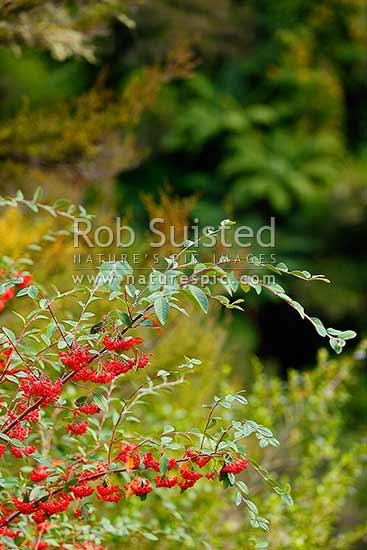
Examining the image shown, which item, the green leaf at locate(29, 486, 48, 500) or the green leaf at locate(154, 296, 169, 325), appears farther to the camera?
the green leaf at locate(29, 486, 48, 500)

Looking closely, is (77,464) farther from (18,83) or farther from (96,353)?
(18,83)

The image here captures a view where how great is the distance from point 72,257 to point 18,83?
5.49m

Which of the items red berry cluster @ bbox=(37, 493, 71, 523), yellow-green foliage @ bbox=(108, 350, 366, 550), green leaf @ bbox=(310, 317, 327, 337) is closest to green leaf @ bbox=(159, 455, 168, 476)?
red berry cluster @ bbox=(37, 493, 71, 523)

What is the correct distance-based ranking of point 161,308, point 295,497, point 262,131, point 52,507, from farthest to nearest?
point 262,131 → point 295,497 → point 52,507 → point 161,308

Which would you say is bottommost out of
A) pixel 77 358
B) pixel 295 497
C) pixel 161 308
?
pixel 295 497

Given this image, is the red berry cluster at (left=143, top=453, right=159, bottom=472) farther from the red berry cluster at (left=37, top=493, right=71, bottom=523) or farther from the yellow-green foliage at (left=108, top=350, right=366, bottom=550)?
the yellow-green foliage at (left=108, top=350, right=366, bottom=550)

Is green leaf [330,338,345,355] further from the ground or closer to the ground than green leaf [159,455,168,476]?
further from the ground

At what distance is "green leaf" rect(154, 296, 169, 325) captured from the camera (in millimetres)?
987

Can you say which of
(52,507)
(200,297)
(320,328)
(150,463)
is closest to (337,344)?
(320,328)

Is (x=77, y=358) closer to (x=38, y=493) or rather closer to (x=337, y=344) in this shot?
(x=38, y=493)

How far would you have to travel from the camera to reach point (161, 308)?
3.28 ft

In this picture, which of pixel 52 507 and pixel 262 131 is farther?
pixel 262 131

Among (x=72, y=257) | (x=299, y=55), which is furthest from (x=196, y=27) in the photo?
(x=72, y=257)

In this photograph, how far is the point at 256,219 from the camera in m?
7.89
